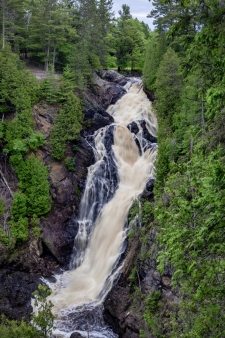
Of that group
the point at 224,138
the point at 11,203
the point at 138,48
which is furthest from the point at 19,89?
the point at 138,48

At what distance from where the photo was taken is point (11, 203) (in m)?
22.6

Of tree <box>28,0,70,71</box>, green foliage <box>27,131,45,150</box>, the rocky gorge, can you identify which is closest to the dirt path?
tree <box>28,0,70,71</box>

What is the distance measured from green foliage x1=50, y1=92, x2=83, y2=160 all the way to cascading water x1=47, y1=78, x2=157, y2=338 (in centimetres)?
212

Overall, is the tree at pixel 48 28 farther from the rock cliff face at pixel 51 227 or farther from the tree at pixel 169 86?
the tree at pixel 169 86

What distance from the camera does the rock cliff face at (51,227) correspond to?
19547mm

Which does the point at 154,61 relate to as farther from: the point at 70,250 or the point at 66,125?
the point at 70,250

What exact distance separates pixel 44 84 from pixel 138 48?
21460mm

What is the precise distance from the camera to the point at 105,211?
2327 centimetres

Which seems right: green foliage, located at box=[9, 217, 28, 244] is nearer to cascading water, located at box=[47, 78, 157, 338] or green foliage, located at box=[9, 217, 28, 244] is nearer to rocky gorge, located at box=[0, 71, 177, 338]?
rocky gorge, located at box=[0, 71, 177, 338]

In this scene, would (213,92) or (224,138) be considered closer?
(213,92)

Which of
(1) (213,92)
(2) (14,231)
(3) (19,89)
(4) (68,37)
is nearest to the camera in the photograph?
(1) (213,92)

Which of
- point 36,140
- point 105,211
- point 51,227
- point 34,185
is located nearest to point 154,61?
point 36,140

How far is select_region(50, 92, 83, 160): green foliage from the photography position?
83.7 ft

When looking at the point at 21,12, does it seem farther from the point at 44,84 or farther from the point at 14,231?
the point at 14,231
